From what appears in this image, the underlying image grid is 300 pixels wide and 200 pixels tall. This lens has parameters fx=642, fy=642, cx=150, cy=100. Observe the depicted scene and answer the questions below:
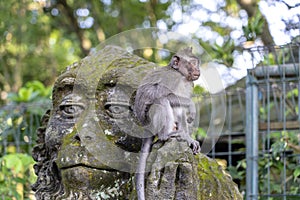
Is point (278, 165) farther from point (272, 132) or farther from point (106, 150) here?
point (106, 150)

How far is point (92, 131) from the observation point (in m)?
2.95

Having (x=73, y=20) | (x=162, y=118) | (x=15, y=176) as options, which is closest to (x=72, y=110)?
(x=162, y=118)

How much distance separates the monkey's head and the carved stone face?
0.77 ft

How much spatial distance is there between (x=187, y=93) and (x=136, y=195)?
0.54m

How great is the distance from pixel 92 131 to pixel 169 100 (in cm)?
38

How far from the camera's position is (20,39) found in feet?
36.9

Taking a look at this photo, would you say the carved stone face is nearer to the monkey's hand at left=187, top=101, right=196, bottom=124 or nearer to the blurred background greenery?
the monkey's hand at left=187, top=101, right=196, bottom=124

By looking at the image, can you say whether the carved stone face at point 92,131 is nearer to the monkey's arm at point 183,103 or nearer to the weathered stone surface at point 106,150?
the weathered stone surface at point 106,150

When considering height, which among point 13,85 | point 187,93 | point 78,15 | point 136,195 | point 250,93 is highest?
point 78,15

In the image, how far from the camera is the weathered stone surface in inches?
108

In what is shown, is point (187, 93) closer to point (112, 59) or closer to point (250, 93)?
point (112, 59)

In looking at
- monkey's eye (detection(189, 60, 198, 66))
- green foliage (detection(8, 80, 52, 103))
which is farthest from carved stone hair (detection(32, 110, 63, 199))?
green foliage (detection(8, 80, 52, 103))

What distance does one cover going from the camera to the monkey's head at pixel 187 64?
2.91 meters

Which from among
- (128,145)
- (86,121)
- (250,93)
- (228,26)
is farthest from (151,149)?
(228,26)
